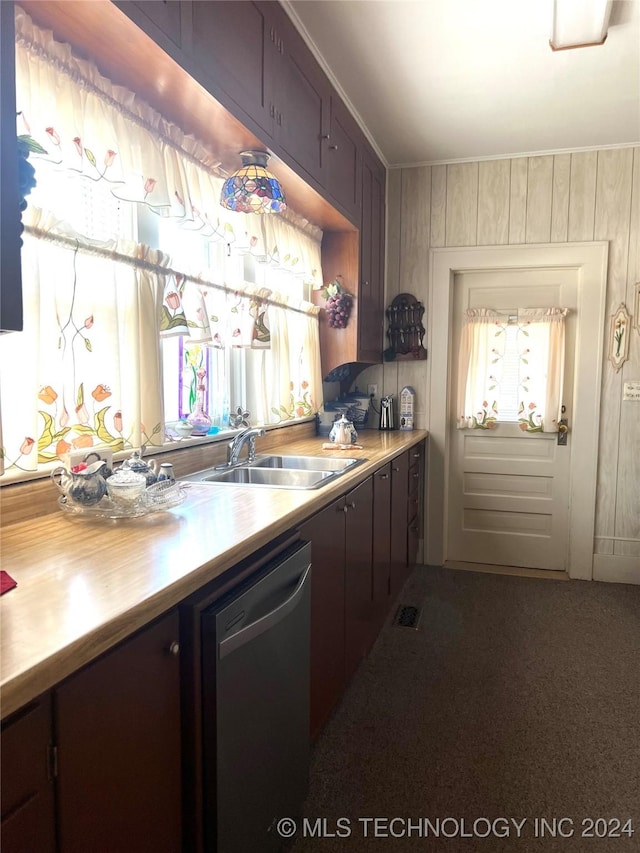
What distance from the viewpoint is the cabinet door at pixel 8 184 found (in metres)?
0.96

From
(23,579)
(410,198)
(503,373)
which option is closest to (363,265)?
(410,198)

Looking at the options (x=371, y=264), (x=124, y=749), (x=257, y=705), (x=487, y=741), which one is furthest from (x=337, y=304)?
(x=124, y=749)

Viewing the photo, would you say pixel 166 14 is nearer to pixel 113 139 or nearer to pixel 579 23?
pixel 113 139

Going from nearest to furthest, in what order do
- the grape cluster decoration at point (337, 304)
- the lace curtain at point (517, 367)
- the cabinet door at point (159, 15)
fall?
1. the cabinet door at point (159, 15)
2. the grape cluster decoration at point (337, 304)
3. the lace curtain at point (517, 367)

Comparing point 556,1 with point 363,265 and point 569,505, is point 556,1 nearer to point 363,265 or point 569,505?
point 363,265

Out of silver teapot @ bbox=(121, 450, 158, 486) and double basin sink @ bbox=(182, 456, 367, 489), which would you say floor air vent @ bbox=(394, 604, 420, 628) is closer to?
double basin sink @ bbox=(182, 456, 367, 489)

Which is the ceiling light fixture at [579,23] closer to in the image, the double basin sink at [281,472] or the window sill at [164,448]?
the double basin sink at [281,472]

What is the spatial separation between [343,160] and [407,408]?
161cm

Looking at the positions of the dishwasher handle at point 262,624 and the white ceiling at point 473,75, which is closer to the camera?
the dishwasher handle at point 262,624

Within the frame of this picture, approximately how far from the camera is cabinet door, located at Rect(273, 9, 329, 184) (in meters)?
2.16

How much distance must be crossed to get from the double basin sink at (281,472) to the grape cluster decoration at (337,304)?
1.05m

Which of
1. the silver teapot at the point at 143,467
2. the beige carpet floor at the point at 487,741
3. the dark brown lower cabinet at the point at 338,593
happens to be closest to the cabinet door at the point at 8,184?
the silver teapot at the point at 143,467

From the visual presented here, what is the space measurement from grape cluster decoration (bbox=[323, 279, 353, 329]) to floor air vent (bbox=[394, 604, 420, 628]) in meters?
1.62

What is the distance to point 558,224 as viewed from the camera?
12.0ft
